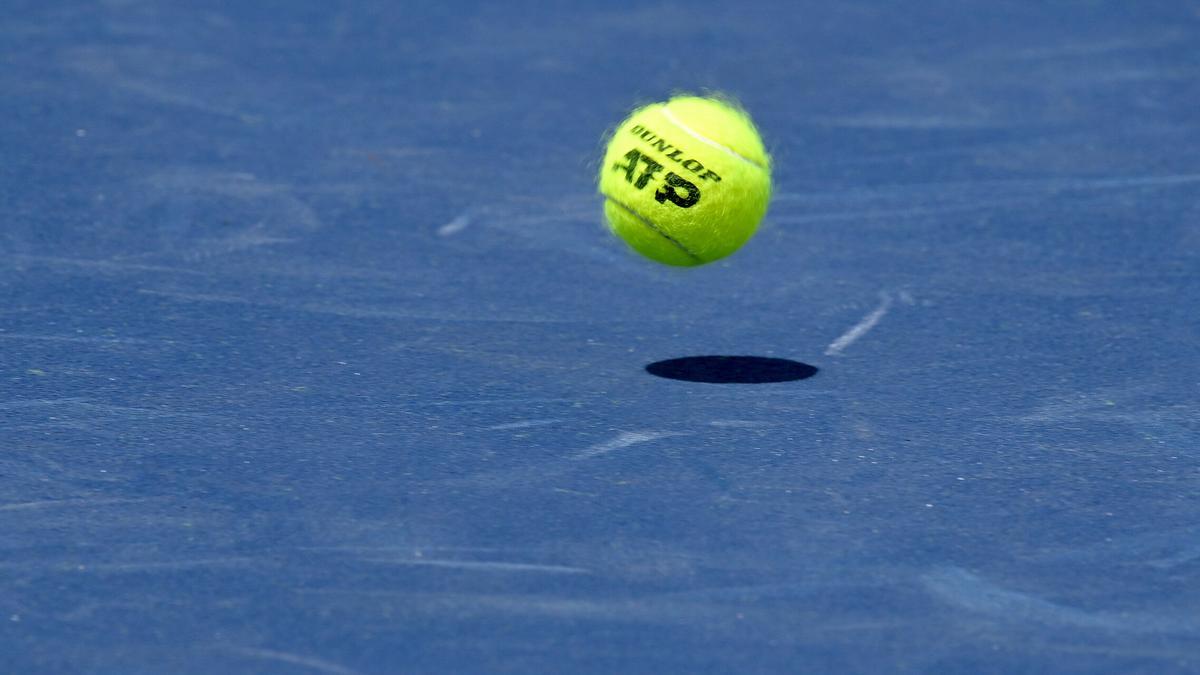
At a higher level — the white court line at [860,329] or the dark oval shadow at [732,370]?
the white court line at [860,329]

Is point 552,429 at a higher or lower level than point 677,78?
lower

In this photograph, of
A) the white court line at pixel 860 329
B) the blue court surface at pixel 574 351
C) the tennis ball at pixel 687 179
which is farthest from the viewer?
the white court line at pixel 860 329

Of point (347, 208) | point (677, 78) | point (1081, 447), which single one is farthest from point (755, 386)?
point (677, 78)

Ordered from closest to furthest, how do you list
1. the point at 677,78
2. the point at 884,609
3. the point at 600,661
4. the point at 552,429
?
the point at 600,661 → the point at 884,609 → the point at 552,429 → the point at 677,78

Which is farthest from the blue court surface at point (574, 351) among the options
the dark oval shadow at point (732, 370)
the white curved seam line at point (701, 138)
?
the white curved seam line at point (701, 138)

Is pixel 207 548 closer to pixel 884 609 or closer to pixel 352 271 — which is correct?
pixel 884 609

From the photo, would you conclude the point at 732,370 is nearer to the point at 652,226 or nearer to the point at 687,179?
the point at 652,226

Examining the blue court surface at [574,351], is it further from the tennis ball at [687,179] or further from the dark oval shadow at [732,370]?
the tennis ball at [687,179]
